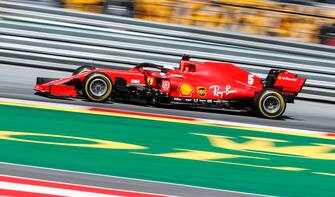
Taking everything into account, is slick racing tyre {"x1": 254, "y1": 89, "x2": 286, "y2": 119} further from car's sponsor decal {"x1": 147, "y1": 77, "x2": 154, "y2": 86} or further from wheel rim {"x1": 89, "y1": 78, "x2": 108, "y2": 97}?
wheel rim {"x1": 89, "y1": 78, "x2": 108, "y2": 97}

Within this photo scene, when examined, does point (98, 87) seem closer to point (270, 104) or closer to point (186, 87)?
point (186, 87)

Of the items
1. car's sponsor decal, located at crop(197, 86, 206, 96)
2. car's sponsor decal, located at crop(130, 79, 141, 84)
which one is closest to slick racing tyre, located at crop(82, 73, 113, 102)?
car's sponsor decal, located at crop(130, 79, 141, 84)

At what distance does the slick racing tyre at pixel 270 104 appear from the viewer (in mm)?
10602

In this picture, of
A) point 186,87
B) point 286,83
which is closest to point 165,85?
point 186,87

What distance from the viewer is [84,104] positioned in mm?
10016

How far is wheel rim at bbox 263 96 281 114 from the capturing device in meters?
10.7

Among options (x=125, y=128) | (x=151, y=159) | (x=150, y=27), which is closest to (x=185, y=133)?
A: (x=125, y=128)

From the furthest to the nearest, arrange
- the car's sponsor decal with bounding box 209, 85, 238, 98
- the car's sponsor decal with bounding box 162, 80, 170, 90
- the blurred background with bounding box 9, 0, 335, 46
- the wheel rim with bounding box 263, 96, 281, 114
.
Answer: the blurred background with bounding box 9, 0, 335, 46 < the wheel rim with bounding box 263, 96, 281, 114 < the car's sponsor decal with bounding box 209, 85, 238, 98 < the car's sponsor decal with bounding box 162, 80, 170, 90

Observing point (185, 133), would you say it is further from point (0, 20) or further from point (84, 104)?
point (0, 20)

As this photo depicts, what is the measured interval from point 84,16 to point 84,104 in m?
4.02

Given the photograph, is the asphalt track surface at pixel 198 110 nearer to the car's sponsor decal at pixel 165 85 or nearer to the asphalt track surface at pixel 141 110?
the asphalt track surface at pixel 141 110

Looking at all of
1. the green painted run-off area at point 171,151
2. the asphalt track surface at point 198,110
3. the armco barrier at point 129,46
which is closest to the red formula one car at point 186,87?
the asphalt track surface at point 198,110

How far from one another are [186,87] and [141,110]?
0.86 m

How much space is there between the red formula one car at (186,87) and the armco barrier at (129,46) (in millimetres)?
2162
